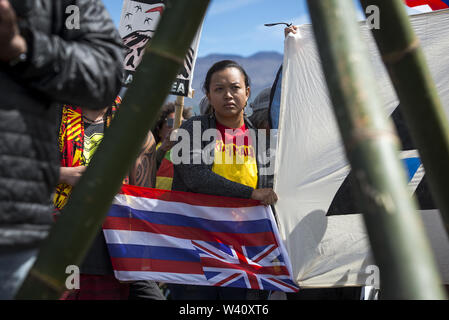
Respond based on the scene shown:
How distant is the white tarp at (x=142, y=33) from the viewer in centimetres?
516

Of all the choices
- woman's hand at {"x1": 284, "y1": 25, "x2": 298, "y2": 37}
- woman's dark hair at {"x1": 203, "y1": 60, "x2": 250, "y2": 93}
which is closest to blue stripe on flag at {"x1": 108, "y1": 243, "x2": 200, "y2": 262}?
woman's dark hair at {"x1": 203, "y1": 60, "x2": 250, "y2": 93}

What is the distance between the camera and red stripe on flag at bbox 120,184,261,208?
3879 mm

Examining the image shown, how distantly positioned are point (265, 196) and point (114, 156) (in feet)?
8.75

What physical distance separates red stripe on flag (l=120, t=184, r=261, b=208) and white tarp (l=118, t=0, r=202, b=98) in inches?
59.5

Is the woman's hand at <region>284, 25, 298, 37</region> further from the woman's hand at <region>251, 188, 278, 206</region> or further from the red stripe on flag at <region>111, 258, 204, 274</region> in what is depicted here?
the red stripe on flag at <region>111, 258, 204, 274</region>

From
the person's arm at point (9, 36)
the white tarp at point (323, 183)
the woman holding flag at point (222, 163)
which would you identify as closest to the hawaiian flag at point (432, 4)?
the white tarp at point (323, 183)

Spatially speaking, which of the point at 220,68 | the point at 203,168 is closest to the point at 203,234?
the point at 203,168

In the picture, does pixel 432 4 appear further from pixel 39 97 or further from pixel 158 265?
pixel 39 97

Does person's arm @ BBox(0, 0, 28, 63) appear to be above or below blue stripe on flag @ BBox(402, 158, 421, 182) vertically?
below

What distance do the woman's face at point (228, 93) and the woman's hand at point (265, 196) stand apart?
59cm

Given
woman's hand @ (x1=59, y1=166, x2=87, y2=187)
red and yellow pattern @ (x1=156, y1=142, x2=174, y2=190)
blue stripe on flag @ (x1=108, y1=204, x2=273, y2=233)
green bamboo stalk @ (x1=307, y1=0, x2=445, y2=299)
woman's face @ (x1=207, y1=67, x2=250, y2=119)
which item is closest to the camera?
green bamboo stalk @ (x1=307, y1=0, x2=445, y2=299)

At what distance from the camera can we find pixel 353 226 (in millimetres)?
3711
